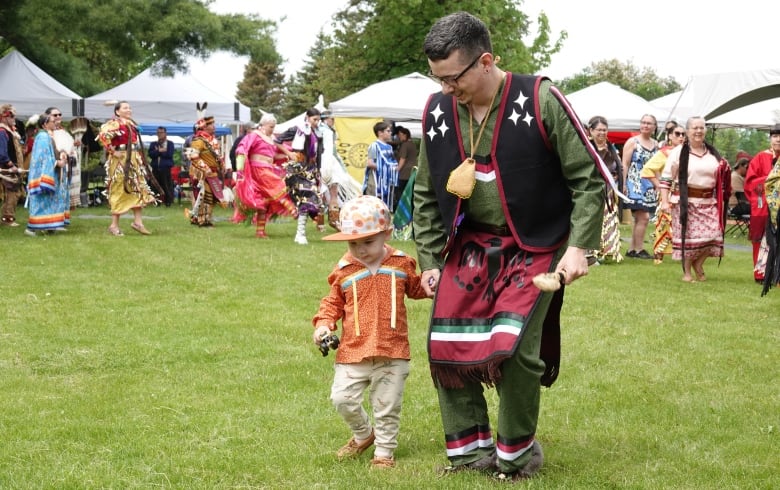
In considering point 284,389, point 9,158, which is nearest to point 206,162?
point 9,158

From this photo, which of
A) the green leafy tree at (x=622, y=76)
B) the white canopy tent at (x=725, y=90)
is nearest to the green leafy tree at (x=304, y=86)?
the green leafy tree at (x=622, y=76)

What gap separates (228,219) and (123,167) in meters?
5.62

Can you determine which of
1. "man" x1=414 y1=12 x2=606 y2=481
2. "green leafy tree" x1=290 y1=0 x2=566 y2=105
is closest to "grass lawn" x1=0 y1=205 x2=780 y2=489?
"man" x1=414 y1=12 x2=606 y2=481

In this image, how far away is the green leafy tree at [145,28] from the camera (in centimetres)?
1775

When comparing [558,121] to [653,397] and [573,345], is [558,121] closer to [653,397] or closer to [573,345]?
[653,397]

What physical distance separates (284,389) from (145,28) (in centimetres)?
1485

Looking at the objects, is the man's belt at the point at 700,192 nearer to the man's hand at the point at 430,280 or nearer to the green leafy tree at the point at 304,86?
the man's hand at the point at 430,280

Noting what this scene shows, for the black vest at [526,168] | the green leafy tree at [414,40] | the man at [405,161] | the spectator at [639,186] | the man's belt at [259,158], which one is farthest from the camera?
the green leafy tree at [414,40]

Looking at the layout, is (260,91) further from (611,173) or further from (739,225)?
(611,173)

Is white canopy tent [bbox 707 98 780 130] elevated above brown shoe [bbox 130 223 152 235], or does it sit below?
above

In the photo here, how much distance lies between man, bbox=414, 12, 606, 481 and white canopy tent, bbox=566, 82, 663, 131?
17.4 m

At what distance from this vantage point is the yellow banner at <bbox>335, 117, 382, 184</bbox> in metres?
20.0

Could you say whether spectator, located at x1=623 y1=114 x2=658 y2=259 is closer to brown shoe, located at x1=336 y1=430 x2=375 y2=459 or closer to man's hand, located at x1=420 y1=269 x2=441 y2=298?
brown shoe, located at x1=336 y1=430 x2=375 y2=459

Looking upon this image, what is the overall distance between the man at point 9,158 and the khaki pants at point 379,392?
39.0 ft
